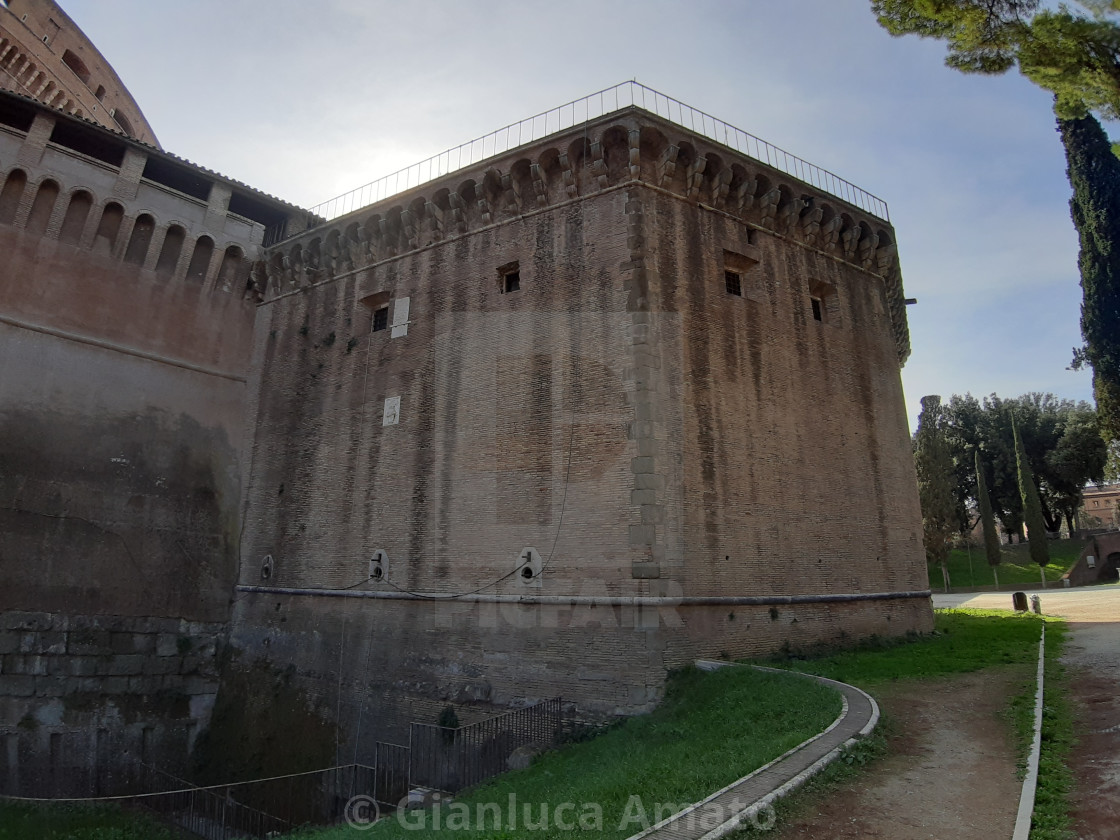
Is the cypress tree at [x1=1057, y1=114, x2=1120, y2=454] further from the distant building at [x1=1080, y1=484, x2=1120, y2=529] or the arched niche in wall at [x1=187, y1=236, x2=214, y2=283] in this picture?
the distant building at [x1=1080, y1=484, x2=1120, y2=529]

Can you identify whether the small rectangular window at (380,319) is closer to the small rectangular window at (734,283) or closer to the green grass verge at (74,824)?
A: the small rectangular window at (734,283)

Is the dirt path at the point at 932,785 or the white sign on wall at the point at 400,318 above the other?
the white sign on wall at the point at 400,318

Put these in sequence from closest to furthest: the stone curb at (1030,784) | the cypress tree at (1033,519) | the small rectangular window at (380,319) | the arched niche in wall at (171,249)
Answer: the stone curb at (1030,784) → the small rectangular window at (380,319) → the arched niche in wall at (171,249) → the cypress tree at (1033,519)

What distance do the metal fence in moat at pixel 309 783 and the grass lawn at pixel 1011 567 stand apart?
1170 inches

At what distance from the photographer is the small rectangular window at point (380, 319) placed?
14.7 metres

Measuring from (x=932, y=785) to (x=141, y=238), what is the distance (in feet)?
55.5

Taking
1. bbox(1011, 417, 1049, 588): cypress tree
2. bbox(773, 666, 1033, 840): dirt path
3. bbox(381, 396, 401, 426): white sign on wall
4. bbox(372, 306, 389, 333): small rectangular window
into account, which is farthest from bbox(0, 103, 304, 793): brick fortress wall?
bbox(1011, 417, 1049, 588): cypress tree

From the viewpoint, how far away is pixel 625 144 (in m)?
11.7

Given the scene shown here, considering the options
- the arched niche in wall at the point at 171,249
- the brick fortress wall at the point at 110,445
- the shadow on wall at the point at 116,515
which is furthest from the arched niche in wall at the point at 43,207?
the shadow on wall at the point at 116,515

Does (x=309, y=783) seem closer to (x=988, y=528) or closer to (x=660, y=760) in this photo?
(x=660, y=760)

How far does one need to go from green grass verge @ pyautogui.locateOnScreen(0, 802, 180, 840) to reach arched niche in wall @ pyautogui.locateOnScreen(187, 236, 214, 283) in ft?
34.6

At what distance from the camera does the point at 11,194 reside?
45.2 feet

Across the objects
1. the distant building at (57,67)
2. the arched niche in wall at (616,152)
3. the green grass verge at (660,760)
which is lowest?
the green grass verge at (660,760)

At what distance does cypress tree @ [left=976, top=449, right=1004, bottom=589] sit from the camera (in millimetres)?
33094
